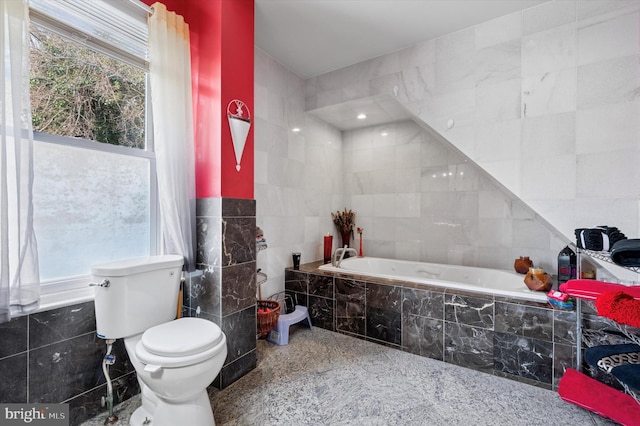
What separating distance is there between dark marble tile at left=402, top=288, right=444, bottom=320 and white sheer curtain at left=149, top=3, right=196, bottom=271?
5.40 ft

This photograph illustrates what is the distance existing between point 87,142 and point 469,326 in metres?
2.74

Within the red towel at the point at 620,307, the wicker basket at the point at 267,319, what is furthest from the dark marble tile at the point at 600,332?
the wicker basket at the point at 267,319

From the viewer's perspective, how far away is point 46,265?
151cm

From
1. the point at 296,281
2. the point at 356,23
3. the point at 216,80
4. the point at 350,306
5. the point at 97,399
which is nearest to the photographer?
the point at 97,399

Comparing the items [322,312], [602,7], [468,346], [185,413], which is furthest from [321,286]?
[602,7]

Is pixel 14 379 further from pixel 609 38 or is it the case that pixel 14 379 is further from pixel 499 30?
pixel 609 38

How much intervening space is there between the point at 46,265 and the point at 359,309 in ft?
7.07

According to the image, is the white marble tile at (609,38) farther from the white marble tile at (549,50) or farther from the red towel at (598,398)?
the red towel at (598,398)

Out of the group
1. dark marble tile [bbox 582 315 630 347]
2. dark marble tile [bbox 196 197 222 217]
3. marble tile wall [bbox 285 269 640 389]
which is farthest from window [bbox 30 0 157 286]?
dark marble tile [bbox 582 315 630 347]

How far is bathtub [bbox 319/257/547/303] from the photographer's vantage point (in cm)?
215

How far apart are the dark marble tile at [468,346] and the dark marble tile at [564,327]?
38 cm

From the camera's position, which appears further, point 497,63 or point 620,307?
point 497,63

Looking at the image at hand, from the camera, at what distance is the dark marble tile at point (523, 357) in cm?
189

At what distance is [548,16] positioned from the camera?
214cm
